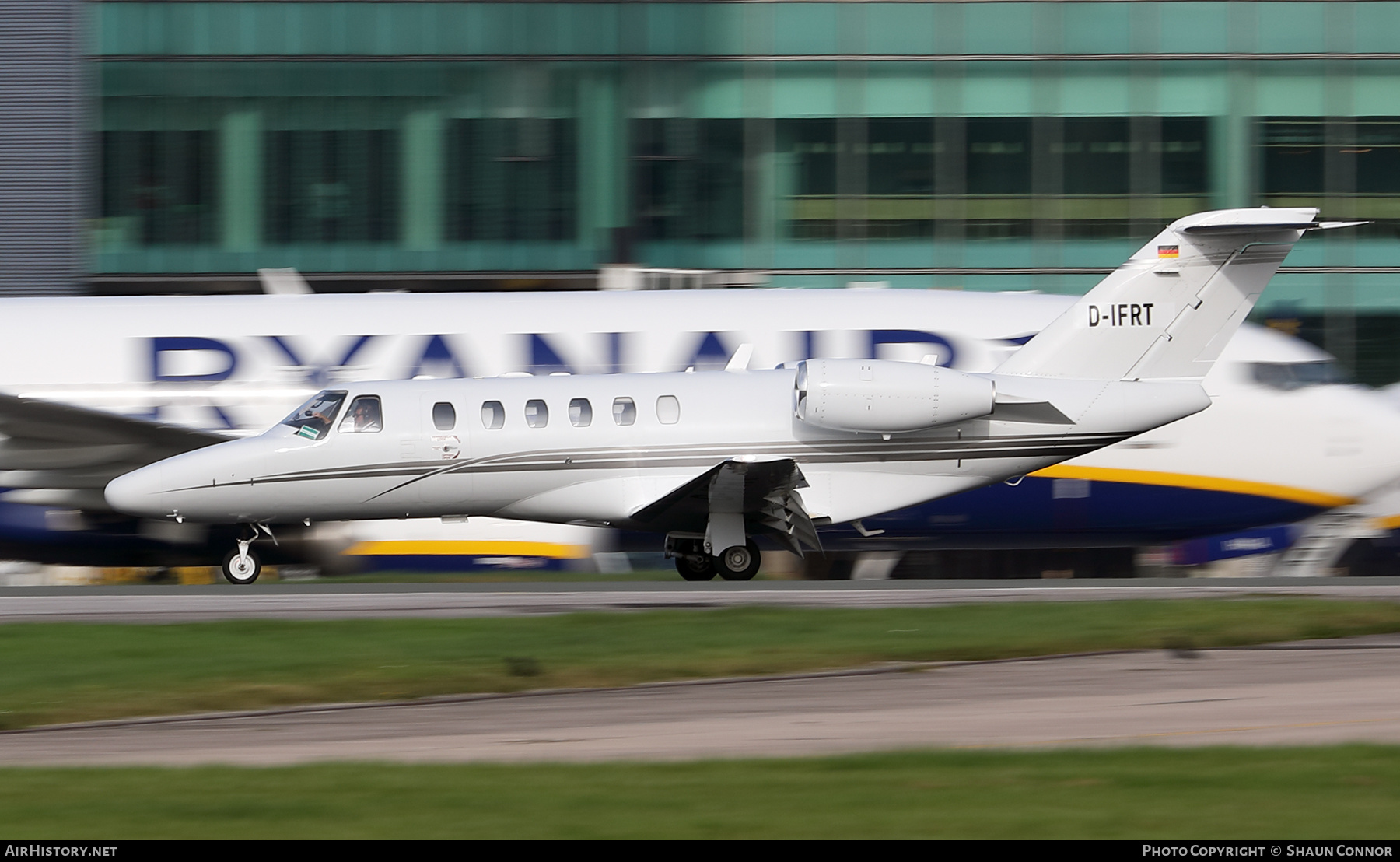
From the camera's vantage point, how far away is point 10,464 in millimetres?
21562

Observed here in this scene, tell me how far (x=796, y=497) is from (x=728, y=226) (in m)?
11.6

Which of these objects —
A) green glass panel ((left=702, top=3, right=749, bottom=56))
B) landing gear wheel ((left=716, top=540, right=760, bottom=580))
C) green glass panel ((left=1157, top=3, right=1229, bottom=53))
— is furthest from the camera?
green glass panel ((left=702, top=3, right=749, bottom=56))

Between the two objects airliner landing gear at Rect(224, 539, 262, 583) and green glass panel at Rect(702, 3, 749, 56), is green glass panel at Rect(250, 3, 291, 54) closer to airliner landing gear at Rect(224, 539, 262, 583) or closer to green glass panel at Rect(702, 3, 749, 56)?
green glass panel at Rect(702, 3, 749, 56)

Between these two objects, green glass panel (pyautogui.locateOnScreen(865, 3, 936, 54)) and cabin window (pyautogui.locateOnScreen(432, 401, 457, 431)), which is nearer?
cabin window (pyautogui.locateOnScreen(432, 401, 457, 431))

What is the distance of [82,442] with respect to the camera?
2136 centimetres

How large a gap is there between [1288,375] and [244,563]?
42.0ft

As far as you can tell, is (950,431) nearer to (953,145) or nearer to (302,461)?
(302,461)

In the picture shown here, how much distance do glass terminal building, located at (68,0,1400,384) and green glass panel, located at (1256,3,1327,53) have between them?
40 millimetres

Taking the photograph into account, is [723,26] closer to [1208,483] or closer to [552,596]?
[1208,483]

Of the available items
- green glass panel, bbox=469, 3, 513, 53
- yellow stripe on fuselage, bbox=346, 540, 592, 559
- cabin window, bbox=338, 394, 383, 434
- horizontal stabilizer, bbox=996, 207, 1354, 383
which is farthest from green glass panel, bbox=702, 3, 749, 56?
cabin window, bbox=338, 394, 383, 434

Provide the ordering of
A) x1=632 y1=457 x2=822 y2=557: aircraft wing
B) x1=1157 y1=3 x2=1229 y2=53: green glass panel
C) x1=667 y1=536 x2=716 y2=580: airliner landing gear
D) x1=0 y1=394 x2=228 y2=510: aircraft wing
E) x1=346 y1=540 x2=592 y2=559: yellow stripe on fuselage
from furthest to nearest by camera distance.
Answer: x1=1157 y1=3 x2=1229 y2=53: green glass panel → x1=0 y1=394 x2=228 y2=510: aircraft wing → x1=346 y1=540 x2=592 y2=559: yellow stripe on fuselage → x1=667 y1=536 x2=716 y2=580: airliner landing gear → x1=632 y1=457 x2=822 y2=557: aircraft wing

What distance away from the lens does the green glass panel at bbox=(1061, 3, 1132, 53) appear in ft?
97.4

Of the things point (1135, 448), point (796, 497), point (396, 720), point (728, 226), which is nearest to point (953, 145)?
point (728, 226)
